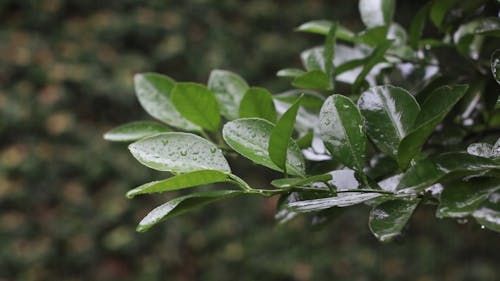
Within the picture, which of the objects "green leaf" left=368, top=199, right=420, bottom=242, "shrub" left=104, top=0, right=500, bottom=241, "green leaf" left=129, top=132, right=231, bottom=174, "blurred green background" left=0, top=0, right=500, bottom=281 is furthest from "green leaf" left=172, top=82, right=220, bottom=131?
"blurred green background" left=0, top=0, right=500, bottom=281

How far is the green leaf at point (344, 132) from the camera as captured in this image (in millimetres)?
456

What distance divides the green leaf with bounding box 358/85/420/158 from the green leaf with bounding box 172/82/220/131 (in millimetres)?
161

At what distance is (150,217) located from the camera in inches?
16.7

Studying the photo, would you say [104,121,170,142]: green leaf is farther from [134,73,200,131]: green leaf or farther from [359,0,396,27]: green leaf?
[359,0,396,27]: green leaf

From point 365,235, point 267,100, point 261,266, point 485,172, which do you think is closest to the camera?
point 485,172

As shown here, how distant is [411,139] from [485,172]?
55 mm

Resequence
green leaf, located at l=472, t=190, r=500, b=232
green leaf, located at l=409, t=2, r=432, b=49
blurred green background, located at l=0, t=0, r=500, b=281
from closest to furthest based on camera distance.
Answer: green leaf, located at l=472, t=190, r=500, b=232 < green leaf, located at l=409, t=2, r=432, b=49 < blurred green background, located at l=0, t=0, r=500, b=281

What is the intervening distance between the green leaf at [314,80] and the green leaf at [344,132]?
0.09 m

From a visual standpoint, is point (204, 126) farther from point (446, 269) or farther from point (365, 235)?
point (446, 269)

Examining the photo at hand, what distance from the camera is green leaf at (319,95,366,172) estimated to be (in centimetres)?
46

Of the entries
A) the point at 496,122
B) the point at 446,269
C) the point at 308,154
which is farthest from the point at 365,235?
the point at 308,154

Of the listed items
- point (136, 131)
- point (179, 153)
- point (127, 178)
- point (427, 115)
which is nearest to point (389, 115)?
point (427, 115)

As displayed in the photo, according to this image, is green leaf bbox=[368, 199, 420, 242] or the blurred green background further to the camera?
the blurred green background

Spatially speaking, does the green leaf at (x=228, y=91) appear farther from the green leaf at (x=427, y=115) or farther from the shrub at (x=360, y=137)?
the green leaf at (x=427, y=115)
